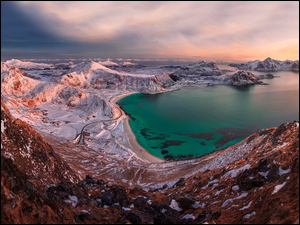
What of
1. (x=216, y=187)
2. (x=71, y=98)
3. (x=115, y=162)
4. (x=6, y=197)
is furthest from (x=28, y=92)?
(x=216, y=187)

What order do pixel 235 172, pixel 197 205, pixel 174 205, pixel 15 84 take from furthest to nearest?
pixel 15 84 → pixel 235 172 → pixel 174 205 → pixel 197 205

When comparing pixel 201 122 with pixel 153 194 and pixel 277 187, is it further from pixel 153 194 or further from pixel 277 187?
pixel 277 187

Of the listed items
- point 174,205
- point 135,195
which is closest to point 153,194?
point 135,195

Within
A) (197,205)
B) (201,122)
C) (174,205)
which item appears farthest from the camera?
(201,122)

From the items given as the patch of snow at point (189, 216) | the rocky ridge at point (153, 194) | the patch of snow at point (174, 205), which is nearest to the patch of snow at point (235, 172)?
the rocky ridge at point (153, 194)

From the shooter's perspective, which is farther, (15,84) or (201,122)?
(15,84)

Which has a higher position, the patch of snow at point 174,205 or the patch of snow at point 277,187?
the patch of snow at point 277,187

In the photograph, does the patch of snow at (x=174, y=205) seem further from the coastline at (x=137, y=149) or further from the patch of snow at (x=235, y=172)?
the coastline at (x=137, y=149)

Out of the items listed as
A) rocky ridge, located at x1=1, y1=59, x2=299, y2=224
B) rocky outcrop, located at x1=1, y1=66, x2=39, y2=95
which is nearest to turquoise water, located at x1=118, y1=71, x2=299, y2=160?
rocky ridge, located at x1=1, y1=59, x2=299, y2=224

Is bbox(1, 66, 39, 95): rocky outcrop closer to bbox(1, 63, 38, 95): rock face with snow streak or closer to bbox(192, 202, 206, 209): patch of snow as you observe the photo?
bbox(1, 63, 38, 95): rock face with snow streak
